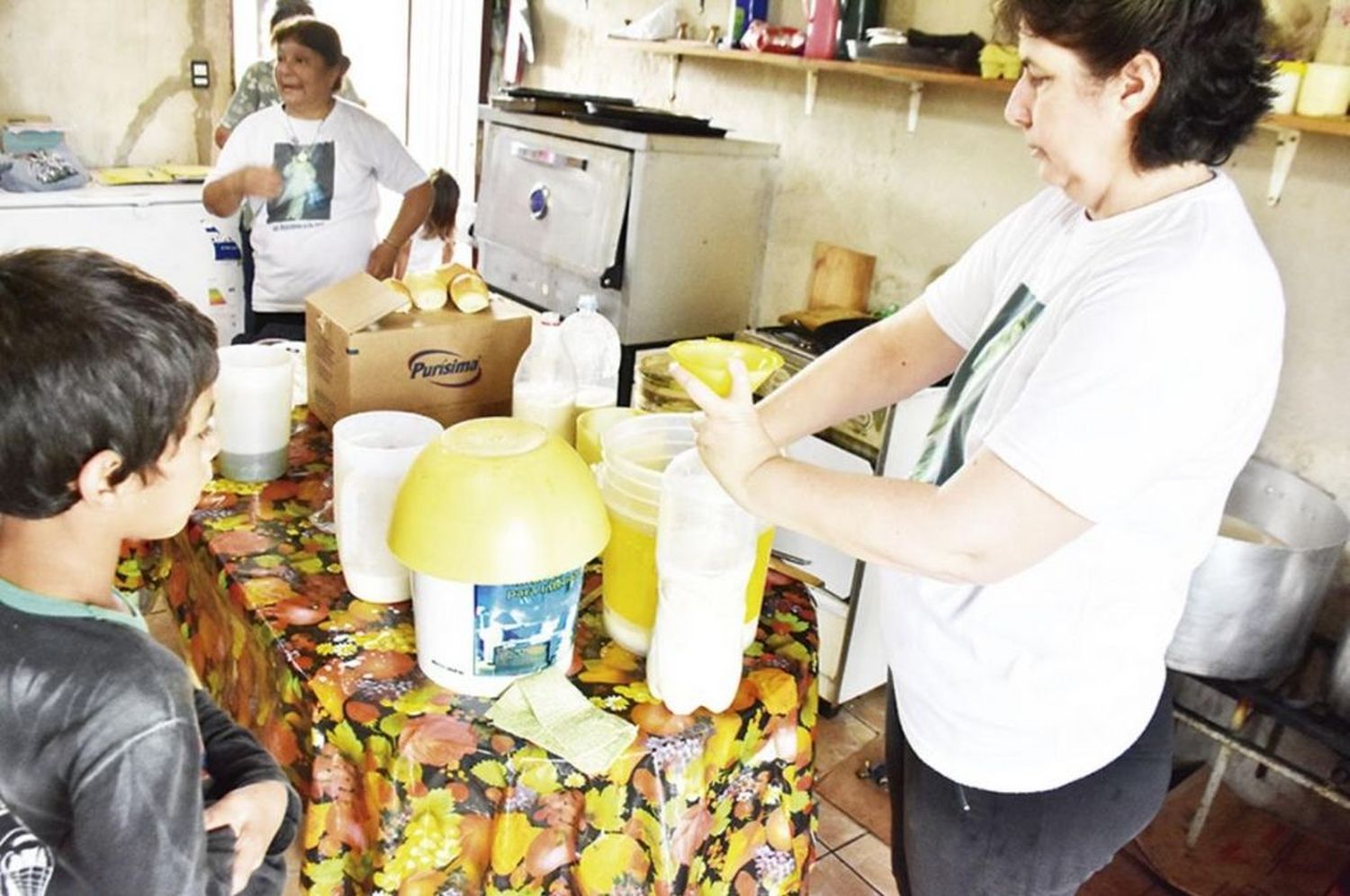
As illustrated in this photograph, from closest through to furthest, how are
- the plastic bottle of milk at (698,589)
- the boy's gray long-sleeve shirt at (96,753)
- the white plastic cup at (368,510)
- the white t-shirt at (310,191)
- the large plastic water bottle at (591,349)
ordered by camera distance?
the boy's gray long-sleeve shirt at (96,753), the plastic bottle of milk at (698,589), the white plastic cup at (368,510), the large plastic water bottle at (591,349), the white t-shirt at (310,191)

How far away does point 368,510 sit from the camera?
50.1 inches

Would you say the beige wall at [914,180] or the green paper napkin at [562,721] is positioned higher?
the beige wall at [914,180]

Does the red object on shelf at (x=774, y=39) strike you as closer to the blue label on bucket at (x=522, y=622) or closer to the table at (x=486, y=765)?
the table at (x=486, y=765)

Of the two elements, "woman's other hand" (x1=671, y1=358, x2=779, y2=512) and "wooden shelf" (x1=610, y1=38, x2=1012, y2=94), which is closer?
"woman's other hand" (x1=671, y1=358, x2=779, y2=512)

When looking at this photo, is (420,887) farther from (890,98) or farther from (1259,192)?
(890,98)

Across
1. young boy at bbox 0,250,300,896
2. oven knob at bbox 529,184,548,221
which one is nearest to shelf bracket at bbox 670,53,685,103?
oven knob at bbox 529,184,548,221

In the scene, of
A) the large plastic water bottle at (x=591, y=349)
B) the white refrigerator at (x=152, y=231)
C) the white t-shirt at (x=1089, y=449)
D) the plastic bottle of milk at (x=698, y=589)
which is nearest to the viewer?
the white t-shirt at (x=1089, y=449)

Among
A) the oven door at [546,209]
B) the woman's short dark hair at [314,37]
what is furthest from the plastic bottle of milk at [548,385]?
the woman's short dark hair at [314,37]

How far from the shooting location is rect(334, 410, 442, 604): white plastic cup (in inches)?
49.5

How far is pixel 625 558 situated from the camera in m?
1.25

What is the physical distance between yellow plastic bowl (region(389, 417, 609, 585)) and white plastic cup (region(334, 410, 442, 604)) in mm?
147

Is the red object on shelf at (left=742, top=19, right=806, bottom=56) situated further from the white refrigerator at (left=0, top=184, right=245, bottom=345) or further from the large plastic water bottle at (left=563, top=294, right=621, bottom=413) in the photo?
the white refrigerator at (left=0, top=184, right=245, bottom=345)

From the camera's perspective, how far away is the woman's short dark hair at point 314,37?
290 cm

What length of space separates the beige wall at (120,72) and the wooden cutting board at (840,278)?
128 inches
